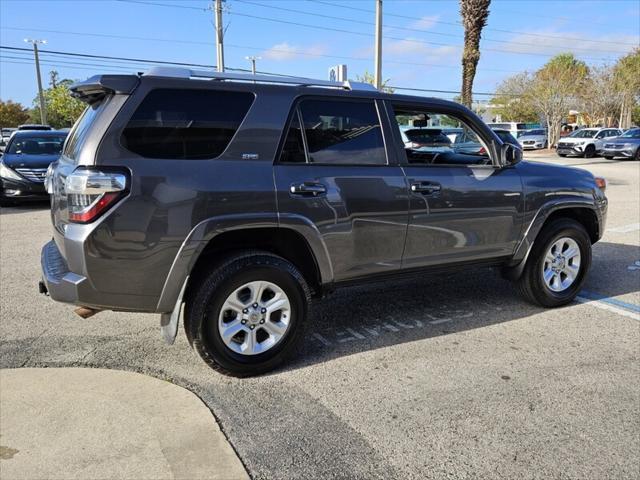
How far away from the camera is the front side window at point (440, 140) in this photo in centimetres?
449

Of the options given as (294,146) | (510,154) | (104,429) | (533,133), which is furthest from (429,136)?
(533,133)

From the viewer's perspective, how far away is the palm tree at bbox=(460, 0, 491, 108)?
21.5m

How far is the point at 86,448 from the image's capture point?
2.75 metres

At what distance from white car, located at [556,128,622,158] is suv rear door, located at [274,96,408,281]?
2801 cm

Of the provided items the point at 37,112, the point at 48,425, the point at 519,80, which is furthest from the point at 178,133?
the point at 37,112

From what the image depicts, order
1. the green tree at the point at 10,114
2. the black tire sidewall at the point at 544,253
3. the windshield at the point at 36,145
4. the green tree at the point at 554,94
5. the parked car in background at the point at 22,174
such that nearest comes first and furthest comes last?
1. the black tire sidewall at the point at 544,253
2. the parked car in background at the point at 22,174
3. the windshield at the point at 36,145
4. the green tree at the point at 554,94
5. the green tree at the point at 10,114

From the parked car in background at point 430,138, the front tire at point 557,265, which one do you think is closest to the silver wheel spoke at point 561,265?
the front tire at point 557,265

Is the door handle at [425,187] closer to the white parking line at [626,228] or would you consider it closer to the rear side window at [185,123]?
the rear side window at [185,123]

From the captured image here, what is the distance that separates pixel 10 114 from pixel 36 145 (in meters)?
70.9

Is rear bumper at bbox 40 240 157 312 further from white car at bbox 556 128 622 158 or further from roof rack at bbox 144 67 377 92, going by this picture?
white car at bbox 556 128 622 158

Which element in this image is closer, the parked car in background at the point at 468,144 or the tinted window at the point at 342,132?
the tinted window at the point at 342,132

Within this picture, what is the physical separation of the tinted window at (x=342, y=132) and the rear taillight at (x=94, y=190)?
4.19 ft

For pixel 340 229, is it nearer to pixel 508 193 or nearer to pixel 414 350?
pixel 414 350

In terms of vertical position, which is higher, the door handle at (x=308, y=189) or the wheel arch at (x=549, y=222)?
the door handle at (x=308, y=189)
